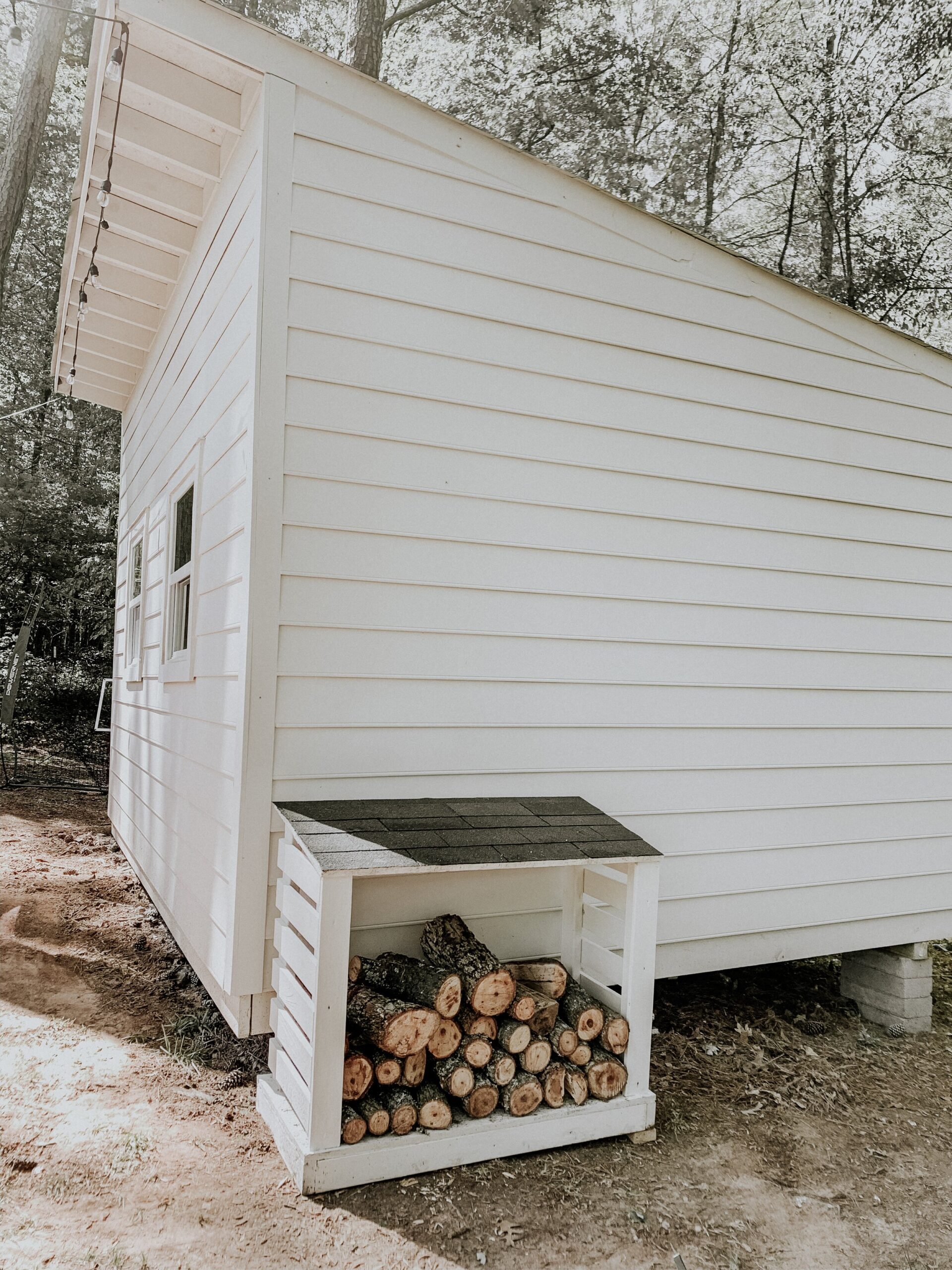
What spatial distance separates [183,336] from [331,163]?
1.95 metres

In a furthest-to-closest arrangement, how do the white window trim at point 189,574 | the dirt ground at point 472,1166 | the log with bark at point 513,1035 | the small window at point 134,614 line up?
1. the small window at point 134,614
2. the white window trim at point 189,574
3. the log with bark at point 513,1035
4. the dirt ground at point 472,1166

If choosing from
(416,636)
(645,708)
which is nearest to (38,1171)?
(416,636)

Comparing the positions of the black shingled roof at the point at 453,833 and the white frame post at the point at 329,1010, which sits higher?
the black shingled roof at the point at 453,833

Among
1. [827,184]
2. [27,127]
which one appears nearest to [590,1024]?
[27,127]

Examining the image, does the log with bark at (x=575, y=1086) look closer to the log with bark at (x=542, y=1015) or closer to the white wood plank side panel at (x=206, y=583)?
the log with bark at (x=542, y=1015)

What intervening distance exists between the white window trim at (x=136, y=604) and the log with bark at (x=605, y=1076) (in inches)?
157

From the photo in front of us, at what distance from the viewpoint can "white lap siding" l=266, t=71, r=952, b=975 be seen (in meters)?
3.07

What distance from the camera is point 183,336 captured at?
4691mm

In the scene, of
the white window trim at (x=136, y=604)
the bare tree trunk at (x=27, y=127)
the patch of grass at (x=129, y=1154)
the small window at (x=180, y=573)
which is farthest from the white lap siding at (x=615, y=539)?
the bare tree trunk at (x=27, y=127)

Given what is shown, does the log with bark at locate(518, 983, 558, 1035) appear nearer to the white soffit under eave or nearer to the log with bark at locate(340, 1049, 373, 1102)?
the log with bark at locate(340, 1049, 373, 1102)

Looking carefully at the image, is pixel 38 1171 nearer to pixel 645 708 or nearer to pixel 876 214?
pixel 645 708

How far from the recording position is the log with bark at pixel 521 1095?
2717 mm

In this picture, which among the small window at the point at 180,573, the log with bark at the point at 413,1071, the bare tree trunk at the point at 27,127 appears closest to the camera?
the log with bark at the point at 413,1071

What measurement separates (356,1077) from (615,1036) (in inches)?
36.1
